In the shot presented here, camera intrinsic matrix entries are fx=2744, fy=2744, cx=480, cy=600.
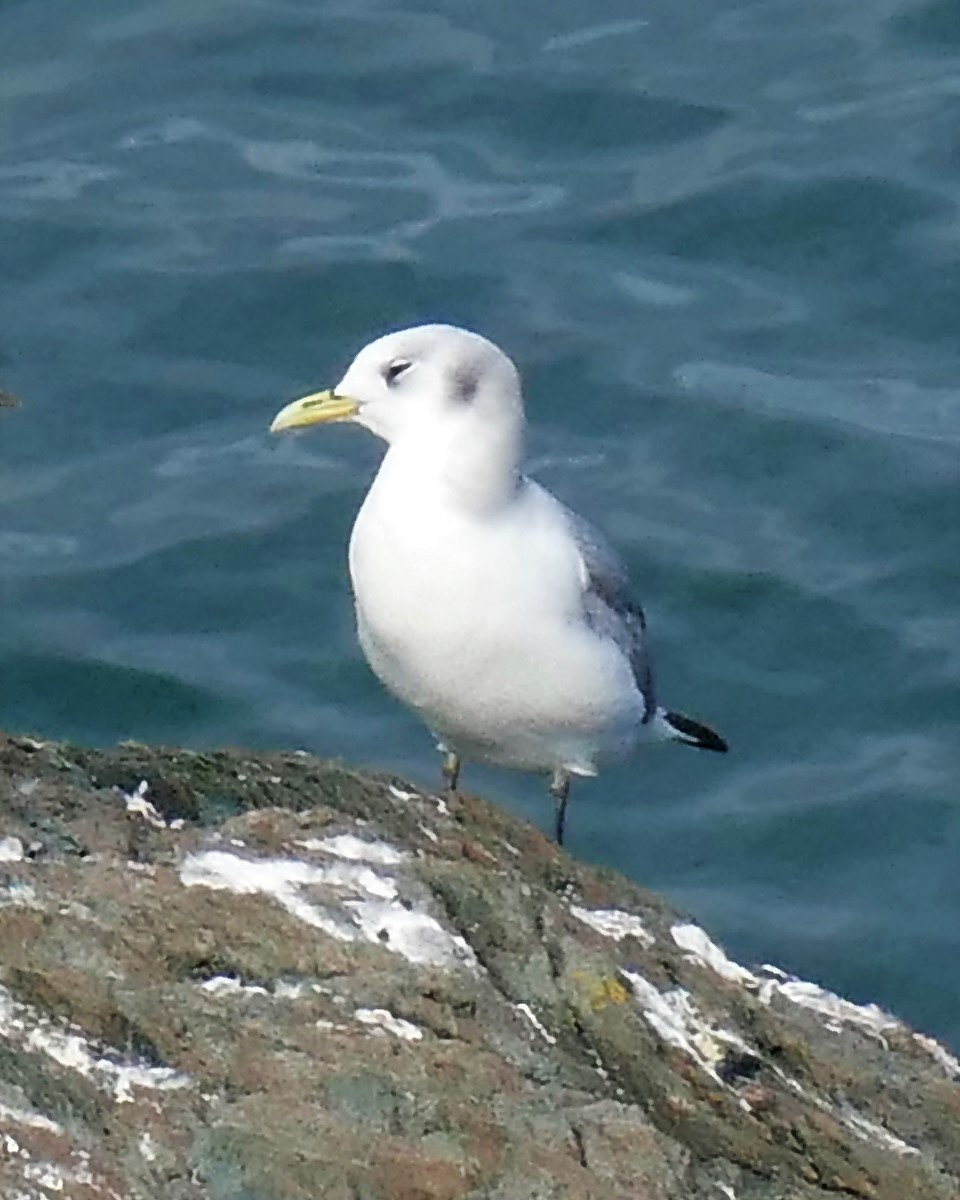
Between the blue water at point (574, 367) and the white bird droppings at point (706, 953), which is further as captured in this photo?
the blue water at point (574, 367)

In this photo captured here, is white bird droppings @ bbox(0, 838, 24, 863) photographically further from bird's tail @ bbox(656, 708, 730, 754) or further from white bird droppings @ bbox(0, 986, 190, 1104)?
bird's tail @ bbox(656, 708, 730, 754)

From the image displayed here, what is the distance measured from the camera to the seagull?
611cm

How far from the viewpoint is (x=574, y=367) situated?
467 inches

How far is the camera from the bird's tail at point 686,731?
757cm

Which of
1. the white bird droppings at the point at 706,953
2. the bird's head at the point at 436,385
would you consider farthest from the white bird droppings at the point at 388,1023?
the bird's head at the point at 436,385

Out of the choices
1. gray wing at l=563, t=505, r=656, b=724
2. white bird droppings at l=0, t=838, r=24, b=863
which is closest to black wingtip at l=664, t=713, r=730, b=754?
gray wing at l=563, t=505, r=656, b=724

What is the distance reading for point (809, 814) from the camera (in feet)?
31.7

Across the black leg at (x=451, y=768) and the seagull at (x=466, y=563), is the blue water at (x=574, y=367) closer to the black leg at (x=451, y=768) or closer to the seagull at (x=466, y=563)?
the black leg at (x=451, y=768)

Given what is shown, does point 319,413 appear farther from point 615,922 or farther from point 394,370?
point 615,922

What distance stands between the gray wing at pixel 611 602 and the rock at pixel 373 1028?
1.27 meters

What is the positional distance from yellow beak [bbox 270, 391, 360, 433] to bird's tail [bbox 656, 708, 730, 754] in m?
1.52

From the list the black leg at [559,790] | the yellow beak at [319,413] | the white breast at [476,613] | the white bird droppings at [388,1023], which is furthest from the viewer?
the black leg at [559,790]

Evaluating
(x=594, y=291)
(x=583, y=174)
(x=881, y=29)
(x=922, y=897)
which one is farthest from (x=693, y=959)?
(x=881, y=29)

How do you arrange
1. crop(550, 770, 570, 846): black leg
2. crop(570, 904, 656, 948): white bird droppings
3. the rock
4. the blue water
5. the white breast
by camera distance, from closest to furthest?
1. the rock
2. crop(570, 904, 656, 948): white bird droppings
3. the white breast
4. crop(550, 770, 570, 846): black leg
5. the blue water
